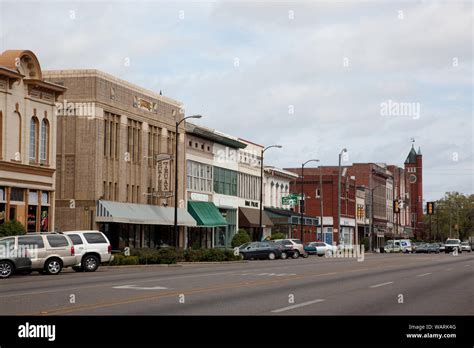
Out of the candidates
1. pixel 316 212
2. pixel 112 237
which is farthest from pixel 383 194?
pixel 112 237

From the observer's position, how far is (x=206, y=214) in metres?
65.0

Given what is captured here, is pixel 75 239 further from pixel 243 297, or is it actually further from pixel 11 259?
pixel 243 297

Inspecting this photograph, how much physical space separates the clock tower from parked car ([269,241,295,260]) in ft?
329

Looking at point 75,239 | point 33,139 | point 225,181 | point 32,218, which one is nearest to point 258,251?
point 225,181

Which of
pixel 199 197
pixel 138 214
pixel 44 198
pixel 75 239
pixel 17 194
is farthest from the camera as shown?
pixel 199 197

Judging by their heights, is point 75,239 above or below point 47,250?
above

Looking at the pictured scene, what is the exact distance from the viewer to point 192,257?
48.2 metres

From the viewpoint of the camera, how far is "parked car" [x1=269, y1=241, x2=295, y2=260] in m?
59.4

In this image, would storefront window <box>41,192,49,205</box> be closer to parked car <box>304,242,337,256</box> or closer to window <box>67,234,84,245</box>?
window <box>67,234,84,245</box>

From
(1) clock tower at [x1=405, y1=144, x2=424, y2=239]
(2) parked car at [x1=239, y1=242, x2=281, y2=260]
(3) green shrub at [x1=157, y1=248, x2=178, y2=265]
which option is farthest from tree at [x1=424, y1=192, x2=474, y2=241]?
(3) green shrub at [x1=157, y1=248, x2=178, y2=265]

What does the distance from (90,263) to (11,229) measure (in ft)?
17.3
